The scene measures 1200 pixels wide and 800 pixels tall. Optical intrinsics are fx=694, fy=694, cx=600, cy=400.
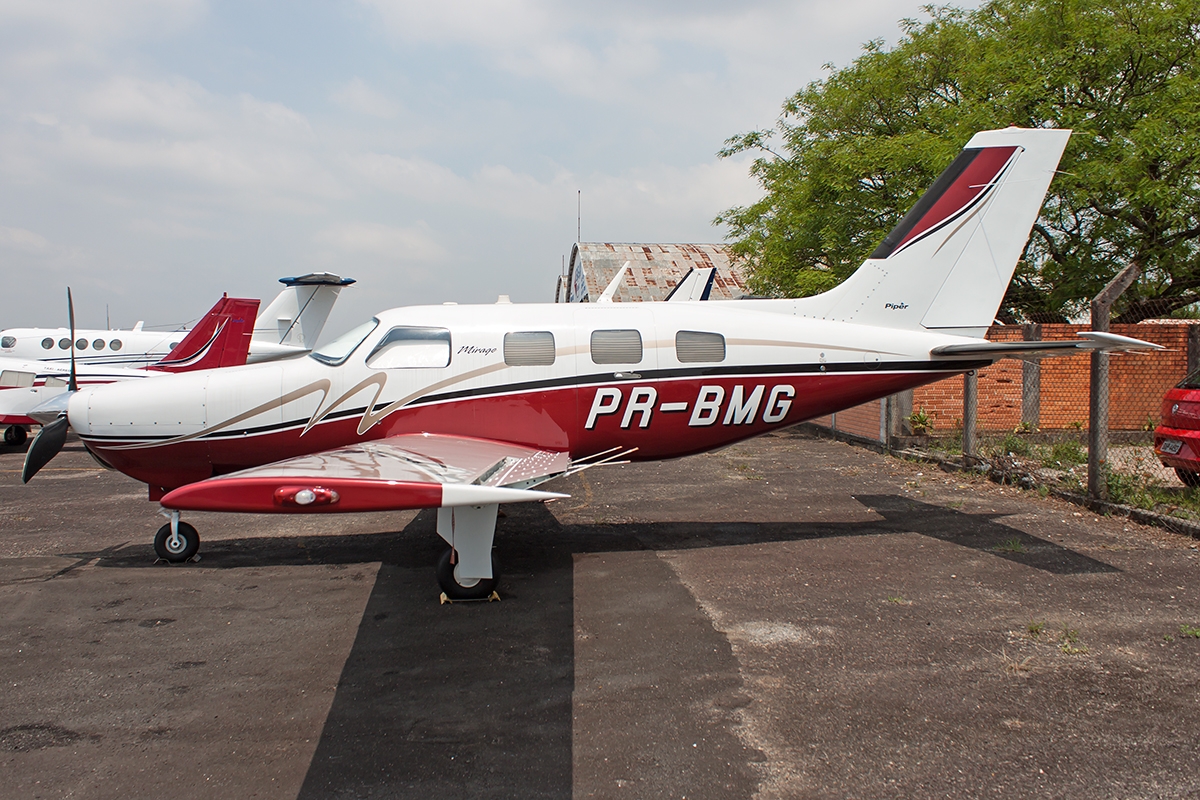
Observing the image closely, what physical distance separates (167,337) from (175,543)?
1792 cm

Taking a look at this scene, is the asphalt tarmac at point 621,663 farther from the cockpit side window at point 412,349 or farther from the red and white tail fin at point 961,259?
the red and white tail fin at point 961,259

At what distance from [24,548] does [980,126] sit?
53.8 ft

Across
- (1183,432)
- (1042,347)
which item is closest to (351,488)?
(1042,347)

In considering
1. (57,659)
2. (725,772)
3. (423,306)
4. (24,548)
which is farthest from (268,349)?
(725,772)

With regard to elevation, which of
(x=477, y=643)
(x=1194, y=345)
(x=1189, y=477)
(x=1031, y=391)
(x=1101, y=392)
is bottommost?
(x=477, y=643)

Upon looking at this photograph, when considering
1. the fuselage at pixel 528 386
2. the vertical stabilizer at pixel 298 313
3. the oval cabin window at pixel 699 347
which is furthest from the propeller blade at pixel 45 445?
the vertical stabilizer at pixel 298 313

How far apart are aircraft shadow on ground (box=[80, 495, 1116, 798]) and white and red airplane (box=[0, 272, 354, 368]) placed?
1349cm

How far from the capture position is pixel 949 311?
25.5 ft

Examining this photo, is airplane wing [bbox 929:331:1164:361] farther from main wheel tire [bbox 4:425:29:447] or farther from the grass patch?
main wheel tire [bbox 4:425:29:447]

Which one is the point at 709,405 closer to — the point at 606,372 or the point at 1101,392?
the point at 606,372

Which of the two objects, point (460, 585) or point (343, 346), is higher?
point (343, 346)

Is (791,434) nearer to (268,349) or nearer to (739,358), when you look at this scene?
(739,358)

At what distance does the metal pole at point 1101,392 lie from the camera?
25.5 ft

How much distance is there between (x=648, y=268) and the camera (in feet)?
95.6
